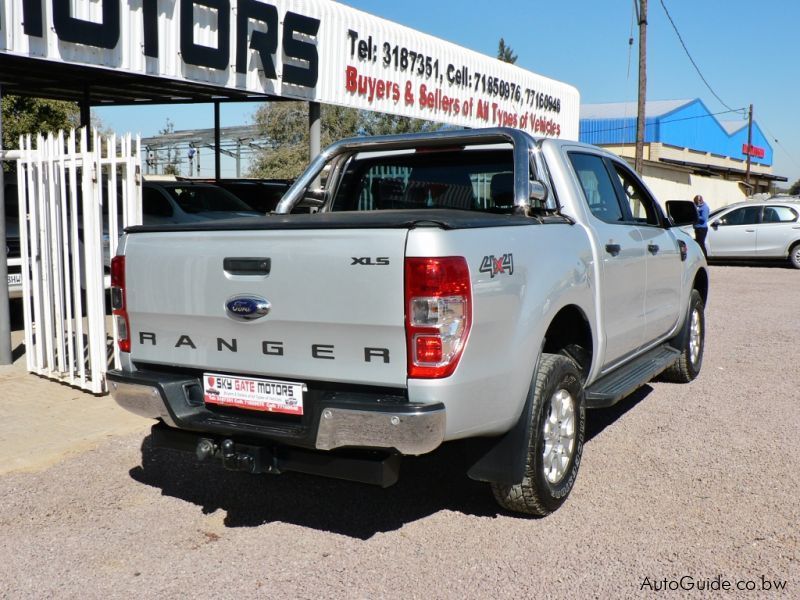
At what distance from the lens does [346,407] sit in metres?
3.37

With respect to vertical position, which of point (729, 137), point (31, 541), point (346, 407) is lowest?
point (31, 541)

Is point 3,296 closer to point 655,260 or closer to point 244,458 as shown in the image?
point 244,458

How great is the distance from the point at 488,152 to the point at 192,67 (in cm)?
646

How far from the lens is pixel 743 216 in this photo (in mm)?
20609

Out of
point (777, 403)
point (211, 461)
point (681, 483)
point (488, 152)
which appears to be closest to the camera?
point (211, 461)

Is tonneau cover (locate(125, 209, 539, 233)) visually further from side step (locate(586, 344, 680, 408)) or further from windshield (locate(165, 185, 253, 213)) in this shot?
windshield (locate(165, 185, 253, 213))

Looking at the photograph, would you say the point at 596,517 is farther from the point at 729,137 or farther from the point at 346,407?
the point at 729,137

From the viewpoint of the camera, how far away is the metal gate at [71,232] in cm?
641

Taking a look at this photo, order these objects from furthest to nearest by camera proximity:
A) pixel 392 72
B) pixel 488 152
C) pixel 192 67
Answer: pixel 392 72 → pixel 192 67 → pixel 488 152

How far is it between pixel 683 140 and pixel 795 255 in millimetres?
36822

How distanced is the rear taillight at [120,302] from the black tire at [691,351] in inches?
181

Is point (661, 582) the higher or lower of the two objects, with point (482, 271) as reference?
lower

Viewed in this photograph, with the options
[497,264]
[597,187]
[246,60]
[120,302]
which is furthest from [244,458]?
[246,60]

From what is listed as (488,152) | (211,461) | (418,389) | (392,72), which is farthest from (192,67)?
(418,389)
